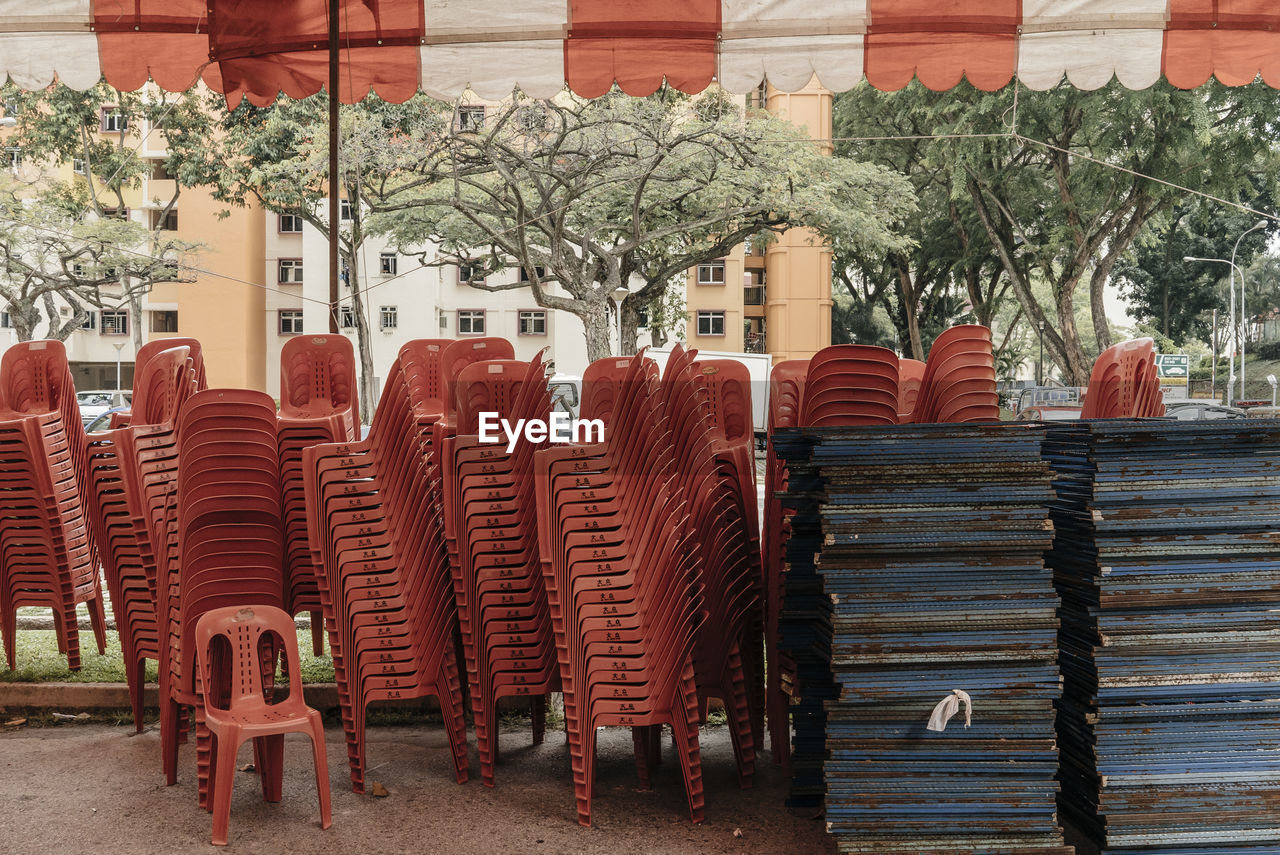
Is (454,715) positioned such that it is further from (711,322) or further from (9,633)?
(711,322)

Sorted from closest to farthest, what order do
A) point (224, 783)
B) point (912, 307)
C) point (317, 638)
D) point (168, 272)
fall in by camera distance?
point (224, 783) < point (317, 638) < point (168, 272) < point (912, 307)

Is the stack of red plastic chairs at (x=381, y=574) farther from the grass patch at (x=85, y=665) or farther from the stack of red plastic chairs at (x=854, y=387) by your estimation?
the stack of red plastic chairs at (x=854, y=387)

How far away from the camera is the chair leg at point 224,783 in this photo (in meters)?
3.28

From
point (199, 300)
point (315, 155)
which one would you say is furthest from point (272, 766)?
point (199, 300)

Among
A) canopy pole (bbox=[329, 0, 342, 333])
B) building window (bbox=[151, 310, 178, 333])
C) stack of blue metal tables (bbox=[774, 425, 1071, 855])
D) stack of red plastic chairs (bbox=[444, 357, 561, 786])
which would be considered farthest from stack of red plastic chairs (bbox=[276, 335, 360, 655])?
building window (bbox=[151, 310, 178, 333])

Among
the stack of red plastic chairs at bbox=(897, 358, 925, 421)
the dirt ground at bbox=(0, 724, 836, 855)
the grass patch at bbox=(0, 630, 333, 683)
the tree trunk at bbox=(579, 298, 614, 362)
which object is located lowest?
the dirt ground at bbox=(0, 724, 836, 855)

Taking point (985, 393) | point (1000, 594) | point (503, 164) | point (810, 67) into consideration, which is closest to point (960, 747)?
point (1000, 594)

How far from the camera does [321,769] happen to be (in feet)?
11.2

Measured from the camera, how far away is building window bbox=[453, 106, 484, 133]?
1782 cm

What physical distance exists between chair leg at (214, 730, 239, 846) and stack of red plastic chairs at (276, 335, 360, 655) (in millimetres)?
1031

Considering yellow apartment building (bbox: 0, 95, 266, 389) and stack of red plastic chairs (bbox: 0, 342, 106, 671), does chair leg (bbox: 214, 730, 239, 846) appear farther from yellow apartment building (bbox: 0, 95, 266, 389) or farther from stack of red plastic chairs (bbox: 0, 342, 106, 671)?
yellow apartment building (bbox: 0, 95, 266, 389)

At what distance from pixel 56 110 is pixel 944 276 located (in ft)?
68.3

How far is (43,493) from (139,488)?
4.48ft

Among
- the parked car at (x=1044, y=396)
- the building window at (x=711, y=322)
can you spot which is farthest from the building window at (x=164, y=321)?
the parked car at (x=1044, y=396)
